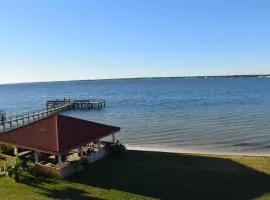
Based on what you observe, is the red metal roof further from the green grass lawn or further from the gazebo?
the green grass lawn

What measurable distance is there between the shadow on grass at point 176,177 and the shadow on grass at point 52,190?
1.37 m

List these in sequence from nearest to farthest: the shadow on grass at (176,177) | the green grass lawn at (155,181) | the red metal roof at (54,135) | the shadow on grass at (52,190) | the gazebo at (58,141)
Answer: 1. the shadow on grass at (52,190)
2. the green grass lawn at (155,181)
3. the shadow on grass at (176,177)
4. the gazebo at (58,141)
5. the red metal roof at (54,135)

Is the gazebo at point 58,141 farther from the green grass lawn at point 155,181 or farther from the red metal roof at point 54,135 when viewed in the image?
the green grass lawn at point 155,181

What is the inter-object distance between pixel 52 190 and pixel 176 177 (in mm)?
A: 7195

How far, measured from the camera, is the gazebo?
25016 millimetres

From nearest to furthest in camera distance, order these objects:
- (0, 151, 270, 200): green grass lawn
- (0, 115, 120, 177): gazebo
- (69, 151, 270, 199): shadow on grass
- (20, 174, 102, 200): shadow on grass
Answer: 1. (20, 174, 102, 200): shadow on grass
2. (0, 151, 270, 200): green grass lawn
3. (69, 151, 270, 199): shadow on grass
4. (0, 115, 120, 177): gazebo

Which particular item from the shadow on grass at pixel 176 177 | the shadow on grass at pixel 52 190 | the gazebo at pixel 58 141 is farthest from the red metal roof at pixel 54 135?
the shadow on grass at pixel 176 177

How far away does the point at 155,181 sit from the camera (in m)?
24.0

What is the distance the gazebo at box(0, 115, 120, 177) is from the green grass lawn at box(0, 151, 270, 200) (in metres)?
0.81

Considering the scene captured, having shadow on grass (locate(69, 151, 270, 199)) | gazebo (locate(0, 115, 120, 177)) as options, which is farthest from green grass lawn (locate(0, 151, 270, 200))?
gazebo (locate(0, 115, 120, 177))

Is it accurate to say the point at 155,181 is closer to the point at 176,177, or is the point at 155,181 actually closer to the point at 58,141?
the point at 176,177

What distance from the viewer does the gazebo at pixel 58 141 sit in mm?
25016

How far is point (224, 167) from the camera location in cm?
2748

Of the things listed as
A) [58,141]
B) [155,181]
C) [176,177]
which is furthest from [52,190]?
[176,177]
